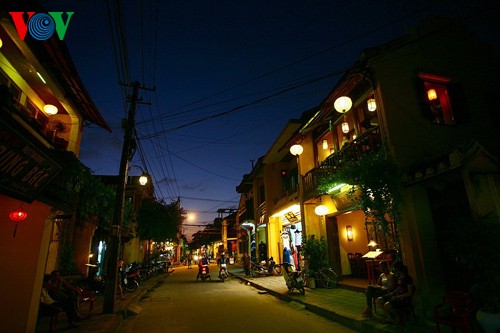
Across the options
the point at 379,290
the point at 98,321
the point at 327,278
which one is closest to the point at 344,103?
the point at 379,290

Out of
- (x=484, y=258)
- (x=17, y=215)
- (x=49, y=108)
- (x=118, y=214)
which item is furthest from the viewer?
(x=49, y=108)

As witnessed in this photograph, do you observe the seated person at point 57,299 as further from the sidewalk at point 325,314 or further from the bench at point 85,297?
the bench at point 85,297

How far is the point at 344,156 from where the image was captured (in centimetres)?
1109

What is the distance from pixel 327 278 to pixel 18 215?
11223 millimetres

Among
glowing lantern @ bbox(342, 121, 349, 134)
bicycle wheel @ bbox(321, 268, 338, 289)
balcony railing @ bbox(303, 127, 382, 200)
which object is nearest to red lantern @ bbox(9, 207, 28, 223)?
balcony railing @ bbox(303, 127, 382, 200)

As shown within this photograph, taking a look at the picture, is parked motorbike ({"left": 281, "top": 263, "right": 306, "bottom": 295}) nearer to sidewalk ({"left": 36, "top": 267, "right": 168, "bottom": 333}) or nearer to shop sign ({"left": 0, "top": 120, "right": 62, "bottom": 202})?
sidewalk ({"left": 36, "top": 267, "right": 168, "bottom": 333})

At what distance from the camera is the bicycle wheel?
479 inches

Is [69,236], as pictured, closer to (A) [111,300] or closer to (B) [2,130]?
(A) [111,300]

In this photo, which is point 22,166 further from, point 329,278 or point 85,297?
point 329,278

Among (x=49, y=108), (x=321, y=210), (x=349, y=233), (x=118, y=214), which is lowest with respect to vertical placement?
(x=349, y=233)

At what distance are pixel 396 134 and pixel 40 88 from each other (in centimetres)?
1264

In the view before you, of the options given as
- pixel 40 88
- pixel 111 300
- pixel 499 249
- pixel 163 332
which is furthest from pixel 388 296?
pixel 40 88

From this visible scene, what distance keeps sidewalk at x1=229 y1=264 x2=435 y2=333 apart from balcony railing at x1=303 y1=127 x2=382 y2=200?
13.4ft

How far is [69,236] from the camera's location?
1339cm
